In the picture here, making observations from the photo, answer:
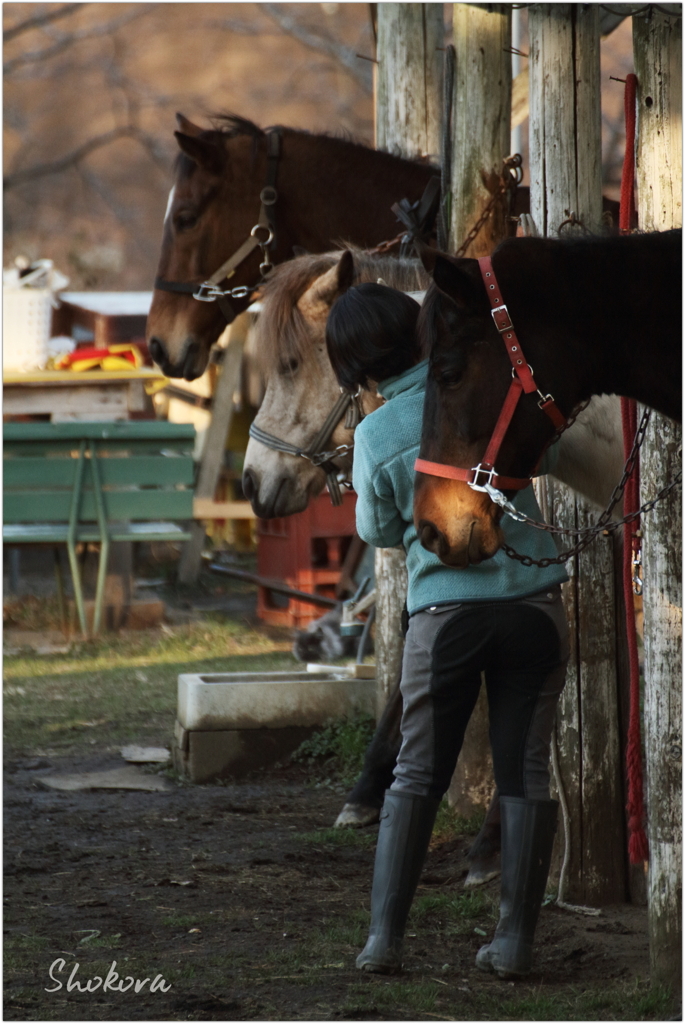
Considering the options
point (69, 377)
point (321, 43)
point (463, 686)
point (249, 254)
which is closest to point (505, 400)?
point (463, 686)

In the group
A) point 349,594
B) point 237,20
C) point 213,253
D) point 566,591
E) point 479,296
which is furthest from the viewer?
point 237,20

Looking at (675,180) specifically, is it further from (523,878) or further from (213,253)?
(213,253)

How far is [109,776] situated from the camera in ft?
17.5

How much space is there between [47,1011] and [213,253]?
331cm

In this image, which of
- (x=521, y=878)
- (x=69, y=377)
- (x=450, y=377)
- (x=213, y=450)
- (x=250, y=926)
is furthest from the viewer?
(x=213, y=450)

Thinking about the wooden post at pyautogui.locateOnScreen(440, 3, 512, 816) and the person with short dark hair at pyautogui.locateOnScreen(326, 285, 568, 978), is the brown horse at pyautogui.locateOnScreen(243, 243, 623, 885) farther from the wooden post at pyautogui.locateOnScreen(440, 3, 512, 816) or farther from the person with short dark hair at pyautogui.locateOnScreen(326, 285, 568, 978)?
the person with short dark hair at pyautogui.locateOnScreen(326, 285, 568, 978)

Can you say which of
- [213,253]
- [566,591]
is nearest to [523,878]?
[566,591]

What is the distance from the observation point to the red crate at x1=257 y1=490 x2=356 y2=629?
869 cm

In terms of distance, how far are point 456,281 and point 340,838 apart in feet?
8.21

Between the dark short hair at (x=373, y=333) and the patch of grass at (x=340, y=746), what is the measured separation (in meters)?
2.38

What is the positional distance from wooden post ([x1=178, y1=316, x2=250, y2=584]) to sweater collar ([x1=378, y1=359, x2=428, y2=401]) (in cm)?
695

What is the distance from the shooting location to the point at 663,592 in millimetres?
2934

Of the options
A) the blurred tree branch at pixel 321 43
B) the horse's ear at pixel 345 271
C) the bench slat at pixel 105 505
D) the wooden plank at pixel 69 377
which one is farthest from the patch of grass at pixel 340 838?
the blurred tree branch at pixel 321 43

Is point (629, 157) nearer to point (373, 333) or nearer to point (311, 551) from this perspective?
point (373, 333)
